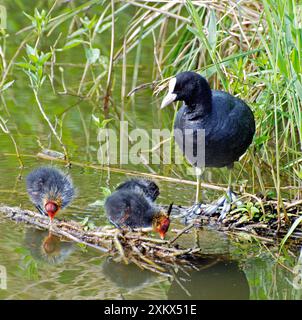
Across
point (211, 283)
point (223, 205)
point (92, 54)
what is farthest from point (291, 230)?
point (92, 54)

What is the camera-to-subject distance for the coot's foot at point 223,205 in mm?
4934

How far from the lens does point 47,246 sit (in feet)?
14.8

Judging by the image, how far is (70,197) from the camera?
4.82 metres

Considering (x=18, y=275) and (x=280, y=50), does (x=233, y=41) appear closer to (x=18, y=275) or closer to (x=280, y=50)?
(x=280, y=50)

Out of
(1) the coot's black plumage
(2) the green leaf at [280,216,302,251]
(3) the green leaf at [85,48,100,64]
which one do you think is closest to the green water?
(2) the green leaf at [280,216,302,251]

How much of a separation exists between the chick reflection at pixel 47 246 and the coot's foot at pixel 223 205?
94 centimetres

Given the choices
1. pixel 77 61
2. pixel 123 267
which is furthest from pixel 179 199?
pixel 77 61

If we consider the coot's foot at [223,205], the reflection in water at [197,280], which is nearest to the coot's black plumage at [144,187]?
the coot's foot at [223,205]

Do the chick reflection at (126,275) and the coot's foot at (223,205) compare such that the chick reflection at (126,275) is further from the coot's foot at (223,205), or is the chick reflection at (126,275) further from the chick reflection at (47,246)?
the coot's foot at (223,205)

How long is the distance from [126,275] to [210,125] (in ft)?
3.99

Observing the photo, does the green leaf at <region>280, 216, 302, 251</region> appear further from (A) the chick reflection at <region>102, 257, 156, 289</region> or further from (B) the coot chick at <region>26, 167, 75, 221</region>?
(B) the coot chick at <region>26, 167, 75, 221</region>

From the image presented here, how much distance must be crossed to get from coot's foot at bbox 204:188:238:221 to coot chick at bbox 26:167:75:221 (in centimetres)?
82

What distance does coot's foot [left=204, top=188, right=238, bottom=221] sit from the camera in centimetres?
493

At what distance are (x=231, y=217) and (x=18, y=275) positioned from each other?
1.38 meters
